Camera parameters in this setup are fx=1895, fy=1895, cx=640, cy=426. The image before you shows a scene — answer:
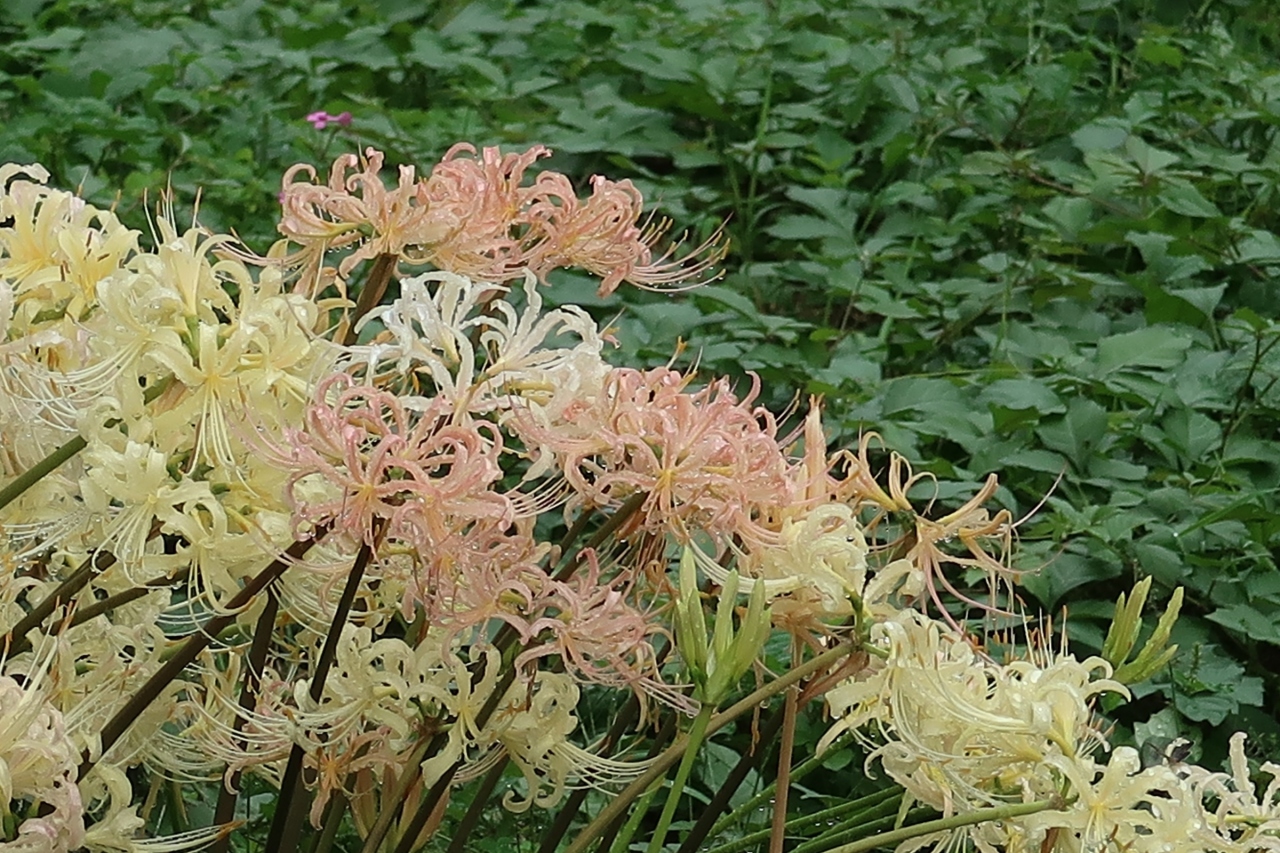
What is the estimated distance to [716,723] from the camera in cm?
94

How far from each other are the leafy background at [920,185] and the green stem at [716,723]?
396 millimetres

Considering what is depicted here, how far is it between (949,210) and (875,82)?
0.31 metres

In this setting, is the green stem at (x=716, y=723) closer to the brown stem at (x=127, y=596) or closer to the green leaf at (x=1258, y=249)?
the brown stem at (x=127, y=596)

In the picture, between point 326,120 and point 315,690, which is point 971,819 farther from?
point 326,120

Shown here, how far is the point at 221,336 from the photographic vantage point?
2.92 ft

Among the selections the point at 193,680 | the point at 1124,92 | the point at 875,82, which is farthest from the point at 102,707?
the point at 1124,92

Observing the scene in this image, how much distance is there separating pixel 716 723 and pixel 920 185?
2.08 metres

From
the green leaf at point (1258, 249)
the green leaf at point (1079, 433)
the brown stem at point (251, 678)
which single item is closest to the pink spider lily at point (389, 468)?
the brown stem at point (251, 678)

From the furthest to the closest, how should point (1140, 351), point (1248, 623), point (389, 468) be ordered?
1. point (1140, 351)
2. point (1248, 623)
3. point (389, 468)

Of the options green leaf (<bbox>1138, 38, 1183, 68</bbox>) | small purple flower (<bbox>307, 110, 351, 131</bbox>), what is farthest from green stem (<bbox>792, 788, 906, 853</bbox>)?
green leaf (<bbox>1138, 38, 1183, 68</bbox>)

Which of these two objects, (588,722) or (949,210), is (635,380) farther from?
(949,210)

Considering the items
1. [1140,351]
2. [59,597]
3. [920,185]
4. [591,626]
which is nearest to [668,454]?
[591,626]

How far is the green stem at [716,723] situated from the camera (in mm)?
913

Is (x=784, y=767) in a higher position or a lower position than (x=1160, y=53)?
higher
